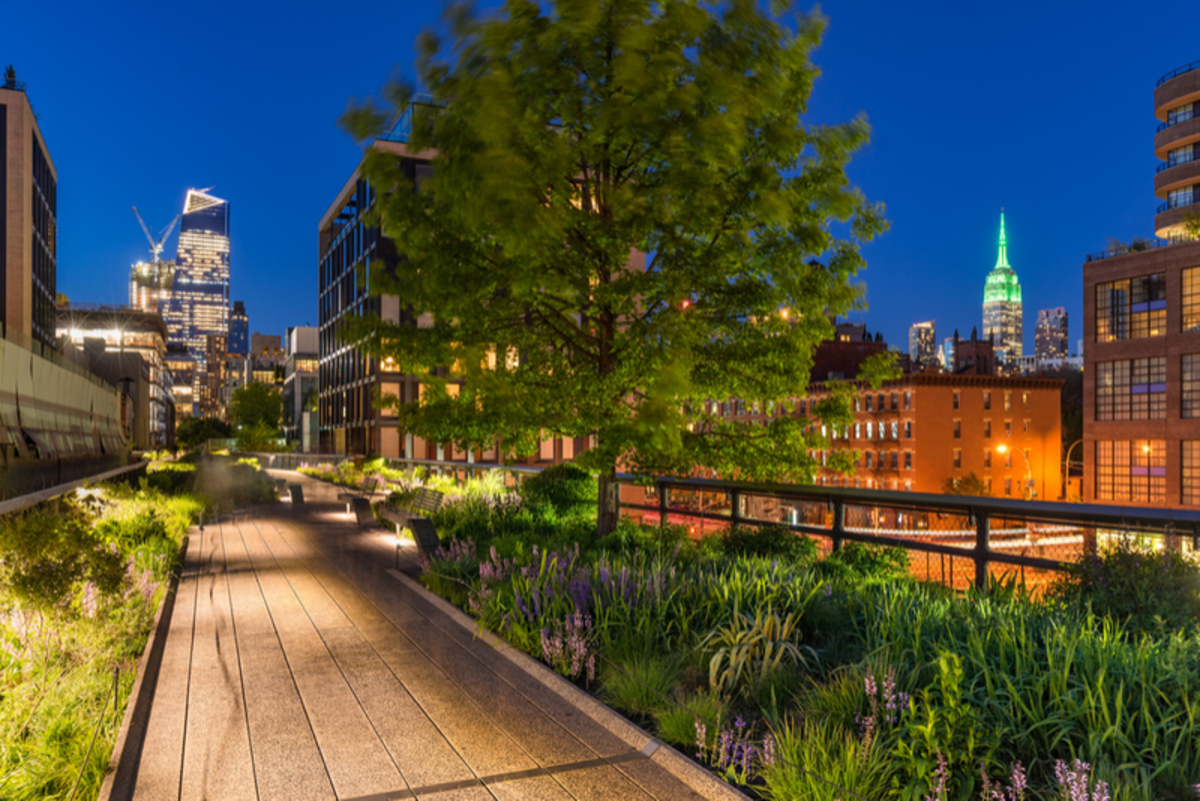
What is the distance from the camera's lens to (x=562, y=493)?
16219 millimetres

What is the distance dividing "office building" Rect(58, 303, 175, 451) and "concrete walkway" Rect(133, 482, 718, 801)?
3217 inches

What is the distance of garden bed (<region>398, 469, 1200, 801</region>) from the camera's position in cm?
398

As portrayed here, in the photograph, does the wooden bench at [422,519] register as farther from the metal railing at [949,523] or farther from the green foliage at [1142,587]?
the green foliage at [1142,587]

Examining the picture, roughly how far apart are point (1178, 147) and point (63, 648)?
101727 mm

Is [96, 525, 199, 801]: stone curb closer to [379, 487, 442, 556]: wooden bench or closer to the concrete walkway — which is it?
the concrete walkway

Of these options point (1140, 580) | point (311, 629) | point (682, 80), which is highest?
point (682, 80)

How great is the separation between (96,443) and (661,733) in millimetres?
41209

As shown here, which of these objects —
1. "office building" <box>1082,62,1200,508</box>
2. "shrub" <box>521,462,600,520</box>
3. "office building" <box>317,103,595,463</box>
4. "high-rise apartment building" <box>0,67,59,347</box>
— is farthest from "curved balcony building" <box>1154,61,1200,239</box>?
"high-rise apartment building" <box>0,67,59,347</box>

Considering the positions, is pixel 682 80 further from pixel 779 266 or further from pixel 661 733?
pixel 661 733

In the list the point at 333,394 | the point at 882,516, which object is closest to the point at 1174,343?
the point at 882,516

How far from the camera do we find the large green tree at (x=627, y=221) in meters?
8.79

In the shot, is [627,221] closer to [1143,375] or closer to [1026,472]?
[1143,375]

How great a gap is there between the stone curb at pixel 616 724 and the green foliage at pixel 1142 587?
3456mm

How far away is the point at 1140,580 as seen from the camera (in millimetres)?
6316
